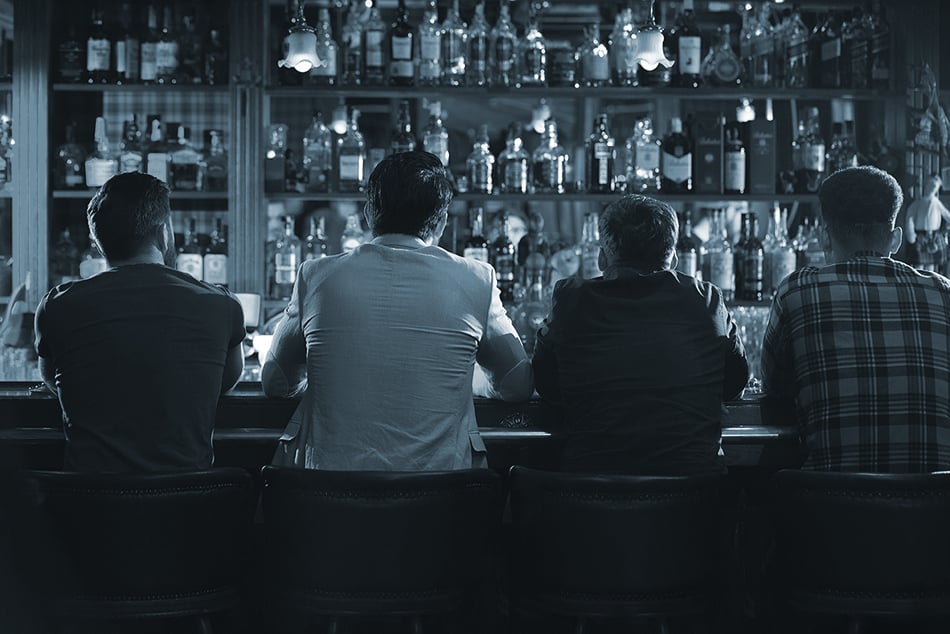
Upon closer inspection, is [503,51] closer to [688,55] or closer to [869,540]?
[688,55]

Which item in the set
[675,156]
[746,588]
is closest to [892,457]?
[746,588]

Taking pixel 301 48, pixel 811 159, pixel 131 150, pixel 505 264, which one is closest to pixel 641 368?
pixel 301 48

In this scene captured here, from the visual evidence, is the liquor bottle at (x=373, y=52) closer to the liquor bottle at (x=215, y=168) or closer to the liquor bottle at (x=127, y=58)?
the liquor bottle at (x=215, y=168)

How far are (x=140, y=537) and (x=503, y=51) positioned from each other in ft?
8.75

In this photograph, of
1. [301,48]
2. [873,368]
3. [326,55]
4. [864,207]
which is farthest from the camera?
[326,55]

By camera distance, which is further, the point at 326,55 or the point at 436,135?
the point at 436,135

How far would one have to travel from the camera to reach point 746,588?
2.57 m

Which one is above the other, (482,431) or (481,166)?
(481,166)

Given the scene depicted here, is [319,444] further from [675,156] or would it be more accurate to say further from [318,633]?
[675,156]

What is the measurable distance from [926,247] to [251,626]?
2787 mm

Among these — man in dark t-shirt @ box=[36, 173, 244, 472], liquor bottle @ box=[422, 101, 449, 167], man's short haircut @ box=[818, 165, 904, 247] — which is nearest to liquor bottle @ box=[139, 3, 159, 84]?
liquor bottle @ box=[422, 101, 449, 167]

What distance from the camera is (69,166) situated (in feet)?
13.8

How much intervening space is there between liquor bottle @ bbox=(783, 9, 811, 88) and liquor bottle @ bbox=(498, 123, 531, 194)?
0.97 metres

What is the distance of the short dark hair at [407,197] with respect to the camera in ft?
7.00
